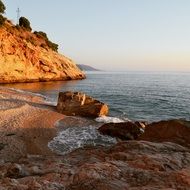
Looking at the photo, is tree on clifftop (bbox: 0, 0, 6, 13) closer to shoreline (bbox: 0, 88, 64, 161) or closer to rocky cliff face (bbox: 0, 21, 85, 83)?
rocky cliff face (bbox: 0, 21, 85, 83)

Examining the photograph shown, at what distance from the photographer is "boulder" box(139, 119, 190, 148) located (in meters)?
18.5

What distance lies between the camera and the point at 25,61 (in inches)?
3433

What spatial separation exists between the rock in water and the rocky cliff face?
44630 mm

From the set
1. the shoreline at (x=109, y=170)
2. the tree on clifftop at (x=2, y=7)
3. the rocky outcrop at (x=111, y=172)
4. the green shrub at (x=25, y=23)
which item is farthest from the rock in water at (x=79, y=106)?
the green shrub at (x=25, y=23)

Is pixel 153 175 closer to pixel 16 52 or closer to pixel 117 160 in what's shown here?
pixel 117 160

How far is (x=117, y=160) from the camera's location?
11.5m

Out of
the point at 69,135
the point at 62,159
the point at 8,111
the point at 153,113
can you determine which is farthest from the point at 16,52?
the point at 62,159

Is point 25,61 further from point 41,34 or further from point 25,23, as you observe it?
point 41,34

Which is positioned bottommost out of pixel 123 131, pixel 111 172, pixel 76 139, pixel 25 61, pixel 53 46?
pixel 76 139

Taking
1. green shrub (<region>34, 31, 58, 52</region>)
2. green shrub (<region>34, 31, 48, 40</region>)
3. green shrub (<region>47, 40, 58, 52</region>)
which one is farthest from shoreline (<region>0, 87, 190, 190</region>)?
green shrub (<region>47, 40, 58, 52</region>)

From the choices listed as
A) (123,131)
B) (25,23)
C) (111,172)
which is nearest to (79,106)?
(123,131)

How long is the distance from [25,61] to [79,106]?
55.8m

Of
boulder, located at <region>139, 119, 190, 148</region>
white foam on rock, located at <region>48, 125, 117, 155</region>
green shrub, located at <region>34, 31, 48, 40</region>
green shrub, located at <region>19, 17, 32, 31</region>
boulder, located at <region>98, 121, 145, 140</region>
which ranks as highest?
green shrub, located at <region>19, 17, 32, 31</region>

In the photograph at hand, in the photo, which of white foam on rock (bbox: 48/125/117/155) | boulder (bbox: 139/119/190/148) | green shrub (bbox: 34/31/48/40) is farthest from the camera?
green shrub (bbox: 34/31/48/40)
